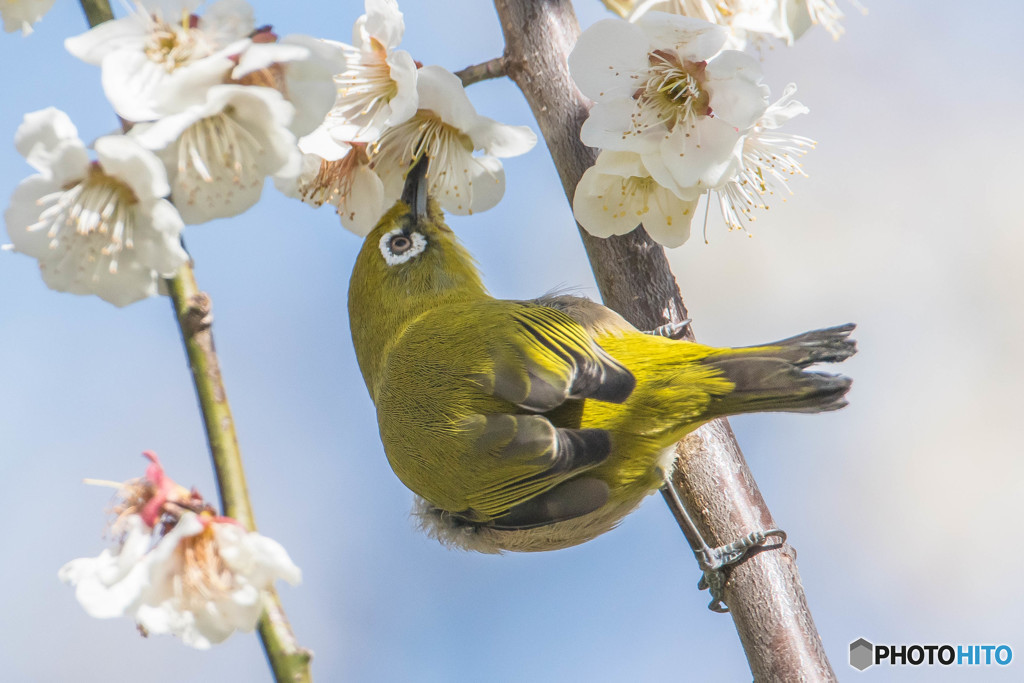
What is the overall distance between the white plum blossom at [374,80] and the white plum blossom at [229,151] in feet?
2.96

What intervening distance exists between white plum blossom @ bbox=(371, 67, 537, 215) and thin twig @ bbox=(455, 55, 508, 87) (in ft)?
0.57

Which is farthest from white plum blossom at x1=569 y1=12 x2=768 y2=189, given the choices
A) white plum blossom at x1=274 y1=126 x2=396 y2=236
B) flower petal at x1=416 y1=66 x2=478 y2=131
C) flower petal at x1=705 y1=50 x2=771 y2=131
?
white plum blossom at x1=274 y1=126 x2=396 y2=236

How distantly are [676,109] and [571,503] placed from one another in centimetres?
129

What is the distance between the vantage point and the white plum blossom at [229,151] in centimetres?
151

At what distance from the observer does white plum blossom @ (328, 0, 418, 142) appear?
2.46 m

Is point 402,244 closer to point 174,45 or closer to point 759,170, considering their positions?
point 759,170

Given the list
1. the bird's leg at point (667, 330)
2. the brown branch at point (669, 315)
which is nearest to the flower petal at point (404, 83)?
the brown branch at point (669, 315)

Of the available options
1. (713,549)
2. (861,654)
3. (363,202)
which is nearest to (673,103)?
(363,202)

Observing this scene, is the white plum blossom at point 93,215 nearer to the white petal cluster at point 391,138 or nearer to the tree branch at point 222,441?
the tree branch at point 222,441

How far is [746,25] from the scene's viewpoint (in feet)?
7.67

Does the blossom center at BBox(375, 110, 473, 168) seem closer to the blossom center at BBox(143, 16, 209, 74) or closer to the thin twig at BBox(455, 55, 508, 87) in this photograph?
the thin twig at BBox(455, 55, 508, 87)

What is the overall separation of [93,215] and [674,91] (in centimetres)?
152

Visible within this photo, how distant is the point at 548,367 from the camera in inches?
115

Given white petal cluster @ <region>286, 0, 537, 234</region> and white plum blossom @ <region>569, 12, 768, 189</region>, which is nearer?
white plum blossom @ <region>569, 12, 768, 189</region>
